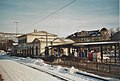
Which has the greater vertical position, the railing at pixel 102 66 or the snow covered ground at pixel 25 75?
the railing at pixel 102 66

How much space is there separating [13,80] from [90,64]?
310 inches

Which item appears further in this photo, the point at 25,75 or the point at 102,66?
the point at 102,66

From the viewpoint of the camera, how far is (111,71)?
16078mm

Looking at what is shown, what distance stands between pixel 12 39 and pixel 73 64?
77.4 meters

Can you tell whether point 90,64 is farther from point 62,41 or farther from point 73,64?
point 62,41

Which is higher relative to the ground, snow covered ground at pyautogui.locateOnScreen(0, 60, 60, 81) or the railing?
the railing

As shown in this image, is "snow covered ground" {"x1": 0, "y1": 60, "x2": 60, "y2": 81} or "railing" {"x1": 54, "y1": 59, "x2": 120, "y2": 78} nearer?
"snow covered ground" {"x1": 0, "y1": 60, "x2": 60, "y2": 81}

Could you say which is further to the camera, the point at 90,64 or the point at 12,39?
the point at 12,39

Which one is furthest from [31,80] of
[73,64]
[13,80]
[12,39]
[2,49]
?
[2,49]

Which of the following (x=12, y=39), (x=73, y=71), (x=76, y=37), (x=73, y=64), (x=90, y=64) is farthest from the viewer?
(x=12, y=39)

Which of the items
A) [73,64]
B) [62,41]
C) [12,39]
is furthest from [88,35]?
[73,64]

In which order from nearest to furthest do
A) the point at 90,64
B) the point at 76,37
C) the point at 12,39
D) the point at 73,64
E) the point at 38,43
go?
the point at 90,64
the point at 73,64
the point at 38,43
the point at 76,37
the point at 12,39

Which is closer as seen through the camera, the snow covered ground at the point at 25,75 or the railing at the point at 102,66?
the snow covered ground at the point at 25,75

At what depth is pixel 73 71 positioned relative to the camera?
58.0 ft
